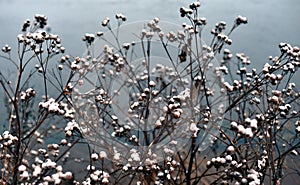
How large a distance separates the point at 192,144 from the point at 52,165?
4.54 feet

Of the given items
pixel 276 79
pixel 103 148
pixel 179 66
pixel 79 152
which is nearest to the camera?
pixel 276 79

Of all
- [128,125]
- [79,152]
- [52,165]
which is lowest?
[52,165]

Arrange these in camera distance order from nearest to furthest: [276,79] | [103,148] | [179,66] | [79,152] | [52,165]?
[52,165], [276,79], [103,148], [179,66], [79,152]

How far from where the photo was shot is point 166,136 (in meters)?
3.29

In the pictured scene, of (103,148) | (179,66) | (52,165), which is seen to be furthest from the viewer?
(179,66)

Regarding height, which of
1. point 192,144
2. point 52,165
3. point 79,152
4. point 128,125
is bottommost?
point 52,165

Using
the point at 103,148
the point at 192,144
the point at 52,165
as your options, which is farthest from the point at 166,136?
the point at 52,165

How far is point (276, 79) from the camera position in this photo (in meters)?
3.04

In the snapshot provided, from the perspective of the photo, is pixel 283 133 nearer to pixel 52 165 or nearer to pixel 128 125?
pixel 128 125

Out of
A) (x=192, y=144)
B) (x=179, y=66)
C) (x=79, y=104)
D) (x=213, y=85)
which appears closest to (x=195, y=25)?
(x=179, y=66)

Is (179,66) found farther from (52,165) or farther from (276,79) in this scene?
(52,165)

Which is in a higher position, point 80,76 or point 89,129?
point 80,76

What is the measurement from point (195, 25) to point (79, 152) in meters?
2.05

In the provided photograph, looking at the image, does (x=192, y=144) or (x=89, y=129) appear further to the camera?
(x=89, y=129)
